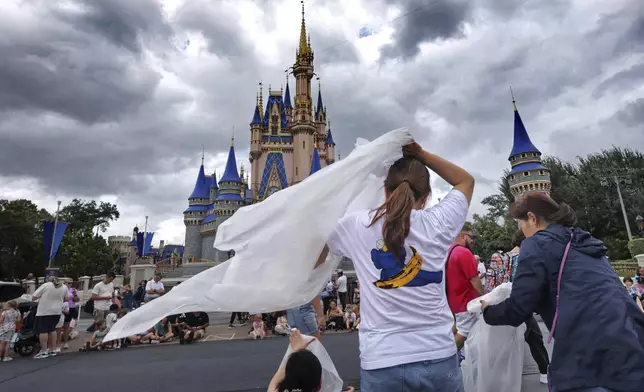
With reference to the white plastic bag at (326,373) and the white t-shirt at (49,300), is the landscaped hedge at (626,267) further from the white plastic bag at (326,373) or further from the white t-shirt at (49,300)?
the white t-shirt at (49,300)

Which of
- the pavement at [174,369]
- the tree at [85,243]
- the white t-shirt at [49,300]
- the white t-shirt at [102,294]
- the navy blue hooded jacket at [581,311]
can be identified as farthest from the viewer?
the tree at [85,243]

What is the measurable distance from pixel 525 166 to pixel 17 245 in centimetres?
4614

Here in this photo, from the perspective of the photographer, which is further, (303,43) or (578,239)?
(303,43)

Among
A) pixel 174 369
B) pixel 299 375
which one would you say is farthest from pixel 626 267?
pixel 299 375

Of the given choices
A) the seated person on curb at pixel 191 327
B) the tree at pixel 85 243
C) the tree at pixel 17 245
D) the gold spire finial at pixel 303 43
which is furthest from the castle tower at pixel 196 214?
the seated person on curb at pixel 191 327

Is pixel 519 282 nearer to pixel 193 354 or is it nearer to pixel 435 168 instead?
pixel 435 168

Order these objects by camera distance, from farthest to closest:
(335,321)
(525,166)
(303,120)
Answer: (303,120) < (525,166) < (335,321)

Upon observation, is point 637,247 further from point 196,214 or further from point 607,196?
point 196,214

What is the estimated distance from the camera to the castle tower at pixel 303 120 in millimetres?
47344

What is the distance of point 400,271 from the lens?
158 centimetres

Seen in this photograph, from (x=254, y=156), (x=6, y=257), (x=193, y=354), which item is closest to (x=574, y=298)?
(x=193, y=354)

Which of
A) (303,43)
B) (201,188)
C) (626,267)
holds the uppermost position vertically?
(303,43)

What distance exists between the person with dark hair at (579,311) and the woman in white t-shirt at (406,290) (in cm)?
35

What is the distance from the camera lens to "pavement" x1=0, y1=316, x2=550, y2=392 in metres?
4.71
